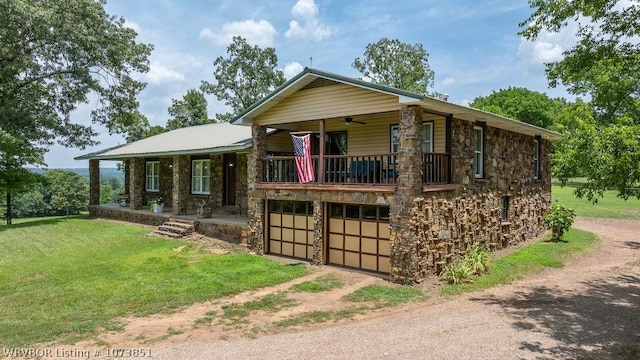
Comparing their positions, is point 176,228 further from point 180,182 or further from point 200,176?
point 200,176

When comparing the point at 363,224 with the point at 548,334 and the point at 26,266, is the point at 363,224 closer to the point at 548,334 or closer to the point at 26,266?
the point at 548,334

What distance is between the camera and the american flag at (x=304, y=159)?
12.7m

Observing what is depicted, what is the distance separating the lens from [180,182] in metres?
19.2

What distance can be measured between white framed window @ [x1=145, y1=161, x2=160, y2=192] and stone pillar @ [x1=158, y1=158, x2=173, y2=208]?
1.01 ft

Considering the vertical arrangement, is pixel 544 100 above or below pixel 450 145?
above

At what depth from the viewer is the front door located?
19117 millimetres

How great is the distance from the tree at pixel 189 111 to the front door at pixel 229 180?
23540 millimetres

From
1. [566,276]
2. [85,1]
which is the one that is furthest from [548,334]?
[85,1]

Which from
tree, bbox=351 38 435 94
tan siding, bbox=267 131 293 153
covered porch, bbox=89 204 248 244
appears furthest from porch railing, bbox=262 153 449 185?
tree, bbox=351 38 435 94

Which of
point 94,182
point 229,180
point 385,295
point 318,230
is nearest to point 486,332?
point 385,295

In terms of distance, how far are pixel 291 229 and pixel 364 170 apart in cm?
347

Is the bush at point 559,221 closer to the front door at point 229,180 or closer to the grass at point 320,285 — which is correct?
the grass at point 320,285

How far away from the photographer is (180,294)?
32.1ft

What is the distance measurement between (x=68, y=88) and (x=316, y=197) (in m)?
19.7
